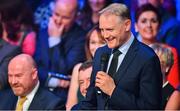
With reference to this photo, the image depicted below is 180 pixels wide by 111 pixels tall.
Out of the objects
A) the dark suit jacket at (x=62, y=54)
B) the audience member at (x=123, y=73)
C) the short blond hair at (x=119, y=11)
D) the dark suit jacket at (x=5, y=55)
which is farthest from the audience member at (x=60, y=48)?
the short blond hair at (x=119, y=11)

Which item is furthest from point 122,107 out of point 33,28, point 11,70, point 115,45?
point 33,28

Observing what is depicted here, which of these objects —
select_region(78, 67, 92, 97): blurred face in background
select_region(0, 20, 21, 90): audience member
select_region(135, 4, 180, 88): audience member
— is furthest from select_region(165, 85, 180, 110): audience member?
select_region(0, 20, 21, 90): audience member

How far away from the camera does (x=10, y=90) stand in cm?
329

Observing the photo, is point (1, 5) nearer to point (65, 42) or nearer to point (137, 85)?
point (65, 42)

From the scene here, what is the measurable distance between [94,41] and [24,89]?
0.71 m

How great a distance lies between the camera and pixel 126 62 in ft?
7.72

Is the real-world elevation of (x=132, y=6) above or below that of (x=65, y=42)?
above

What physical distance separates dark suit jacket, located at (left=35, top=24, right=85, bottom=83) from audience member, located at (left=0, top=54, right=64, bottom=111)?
550 millimetres

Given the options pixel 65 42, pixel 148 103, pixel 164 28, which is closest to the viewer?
pixel 148 103

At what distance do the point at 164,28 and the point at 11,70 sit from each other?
1209 mm

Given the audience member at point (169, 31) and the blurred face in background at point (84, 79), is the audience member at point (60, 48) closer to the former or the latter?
the blurred face in background at point (84, 79)

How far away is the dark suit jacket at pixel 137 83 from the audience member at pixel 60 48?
4.46ft

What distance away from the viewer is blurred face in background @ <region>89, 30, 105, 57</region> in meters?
3.48

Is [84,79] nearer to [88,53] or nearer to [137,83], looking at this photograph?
[88,53]
